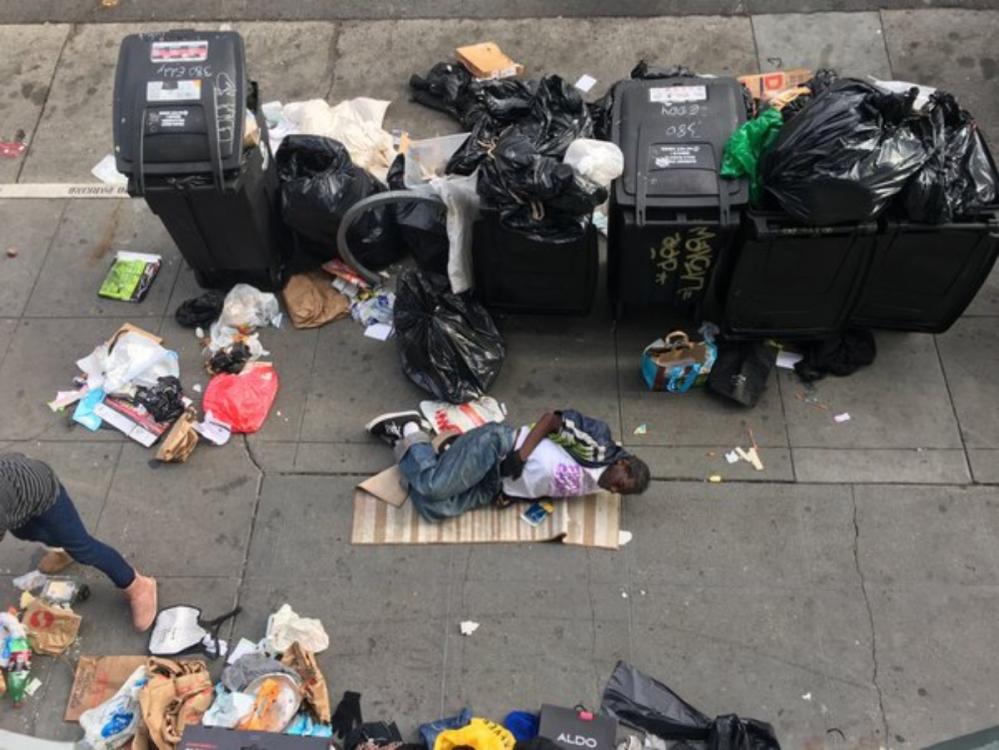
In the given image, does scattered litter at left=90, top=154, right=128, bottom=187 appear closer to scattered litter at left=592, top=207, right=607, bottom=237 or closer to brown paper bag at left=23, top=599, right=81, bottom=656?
brown paper bag at left=23, top=599, right=81, bottom=656

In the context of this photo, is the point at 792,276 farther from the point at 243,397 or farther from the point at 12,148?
the point at 12,148

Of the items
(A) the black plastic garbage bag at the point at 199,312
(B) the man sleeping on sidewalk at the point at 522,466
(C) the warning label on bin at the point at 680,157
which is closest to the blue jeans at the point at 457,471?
(B) the man sleeping on sidewalk at the point at 522,466

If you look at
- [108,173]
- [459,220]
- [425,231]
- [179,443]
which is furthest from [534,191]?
[108,173]

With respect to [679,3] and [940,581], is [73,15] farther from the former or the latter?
[940,581]

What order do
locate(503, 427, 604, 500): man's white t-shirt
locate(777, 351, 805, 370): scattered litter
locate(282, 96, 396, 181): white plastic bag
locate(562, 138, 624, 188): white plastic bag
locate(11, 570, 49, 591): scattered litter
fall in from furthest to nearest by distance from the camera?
1. locate(282, 96, 396, 181): white plastic bag
2. locate(777, 351, 805, 370): scattered litter
3. locate(11, 570, 49, 591): scattered litter
4. locate(503, 427, 604, 500): man's white t-shirt
5. locate(562, 138, 624, 188): white plastic bag

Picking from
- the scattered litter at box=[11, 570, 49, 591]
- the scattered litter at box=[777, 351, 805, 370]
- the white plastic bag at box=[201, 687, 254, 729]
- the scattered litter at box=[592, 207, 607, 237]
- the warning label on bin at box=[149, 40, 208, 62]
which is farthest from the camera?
the scattered litter at box=[592, 207, 607, 237]

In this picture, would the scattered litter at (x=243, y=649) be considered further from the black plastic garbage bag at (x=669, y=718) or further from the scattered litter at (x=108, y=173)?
the scattered litter at (x=108, y=173)

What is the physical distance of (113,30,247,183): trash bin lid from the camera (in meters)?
4.50

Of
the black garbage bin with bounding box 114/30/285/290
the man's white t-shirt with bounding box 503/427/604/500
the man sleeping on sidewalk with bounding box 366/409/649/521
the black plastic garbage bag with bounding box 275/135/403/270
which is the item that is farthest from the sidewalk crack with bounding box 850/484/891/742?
the black garbage bin with bounding box 114/30/285/290

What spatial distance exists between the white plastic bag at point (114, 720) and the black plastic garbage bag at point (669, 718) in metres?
2.22

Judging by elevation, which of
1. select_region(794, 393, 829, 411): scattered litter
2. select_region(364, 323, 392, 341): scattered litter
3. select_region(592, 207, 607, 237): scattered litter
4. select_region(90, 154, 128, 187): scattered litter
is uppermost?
select_region(592, 207, 607, 237): scattered litter

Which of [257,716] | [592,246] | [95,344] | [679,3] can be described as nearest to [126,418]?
[95,344]

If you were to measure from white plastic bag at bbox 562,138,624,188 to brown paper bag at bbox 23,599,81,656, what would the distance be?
11.2 ft

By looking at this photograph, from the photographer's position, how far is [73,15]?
718cm
